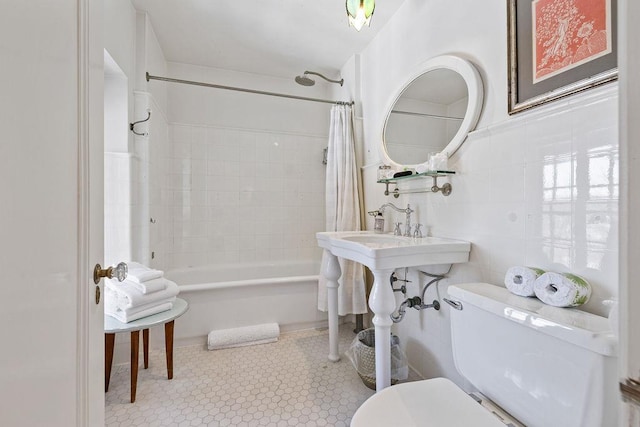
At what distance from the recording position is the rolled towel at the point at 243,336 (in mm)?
2041

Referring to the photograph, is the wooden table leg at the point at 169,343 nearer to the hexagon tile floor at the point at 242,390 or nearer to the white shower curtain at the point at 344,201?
the hexagon tile floor at the point at 242,390

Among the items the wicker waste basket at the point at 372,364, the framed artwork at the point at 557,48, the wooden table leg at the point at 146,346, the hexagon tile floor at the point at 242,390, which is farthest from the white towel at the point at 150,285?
the framed artwork at the point at 557,48

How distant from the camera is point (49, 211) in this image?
50cm

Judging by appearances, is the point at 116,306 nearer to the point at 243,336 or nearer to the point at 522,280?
the point at 243,336

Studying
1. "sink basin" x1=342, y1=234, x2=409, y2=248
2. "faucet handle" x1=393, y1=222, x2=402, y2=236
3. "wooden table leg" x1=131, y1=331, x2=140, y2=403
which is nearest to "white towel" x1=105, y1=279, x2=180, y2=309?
"wooden table leg" x1=131, y1=331, x2=140, y2=403

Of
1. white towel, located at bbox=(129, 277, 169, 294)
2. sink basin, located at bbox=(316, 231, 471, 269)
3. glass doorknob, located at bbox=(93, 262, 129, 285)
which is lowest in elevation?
white towel, located at bbox=(129, 277, 169, 294)

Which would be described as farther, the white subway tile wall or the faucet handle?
the faucet handle

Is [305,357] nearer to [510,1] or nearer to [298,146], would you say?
[298,146]

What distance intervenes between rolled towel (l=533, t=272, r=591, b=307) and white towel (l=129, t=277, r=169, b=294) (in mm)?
1744

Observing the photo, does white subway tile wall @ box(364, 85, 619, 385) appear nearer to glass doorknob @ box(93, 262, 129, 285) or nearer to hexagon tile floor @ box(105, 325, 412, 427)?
hexagon tile floor @ box(105, 325, 412, 427)

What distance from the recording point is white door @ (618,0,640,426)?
0.96 feet

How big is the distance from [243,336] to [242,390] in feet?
1.69

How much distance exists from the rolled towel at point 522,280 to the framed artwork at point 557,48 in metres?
0.63

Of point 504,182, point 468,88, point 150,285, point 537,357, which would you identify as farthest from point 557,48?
point 150,285
